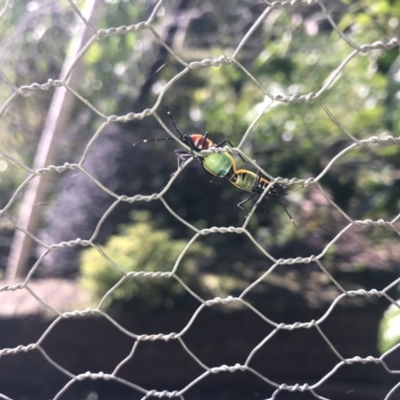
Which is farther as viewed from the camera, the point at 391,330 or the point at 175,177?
the point at 391,330

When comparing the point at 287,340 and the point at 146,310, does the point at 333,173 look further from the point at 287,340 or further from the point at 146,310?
the point at 146,310

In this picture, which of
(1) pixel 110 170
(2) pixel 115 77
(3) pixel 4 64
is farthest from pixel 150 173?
(3) pixel 4 64

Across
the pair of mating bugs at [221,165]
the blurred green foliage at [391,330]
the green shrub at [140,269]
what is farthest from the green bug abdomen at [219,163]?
the green shrub at [140,269]

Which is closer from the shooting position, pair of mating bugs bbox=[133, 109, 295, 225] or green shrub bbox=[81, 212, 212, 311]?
pair of mating bugs bbox=[133, 109, 295, 225]

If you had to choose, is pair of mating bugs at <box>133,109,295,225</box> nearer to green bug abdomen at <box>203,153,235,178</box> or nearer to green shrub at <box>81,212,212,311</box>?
green bug abdomen at <box>203,153,235,178</box>

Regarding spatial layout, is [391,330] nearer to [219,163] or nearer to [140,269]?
[219,163]

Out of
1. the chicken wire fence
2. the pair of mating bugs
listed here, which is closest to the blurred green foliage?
the chicken wire fence

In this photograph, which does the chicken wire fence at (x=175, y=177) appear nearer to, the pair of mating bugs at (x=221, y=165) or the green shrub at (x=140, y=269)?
the pair of mating bugs at (x=221, y=165)

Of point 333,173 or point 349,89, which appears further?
point 349,89

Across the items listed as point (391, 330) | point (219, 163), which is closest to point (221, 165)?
point (219, 163)
